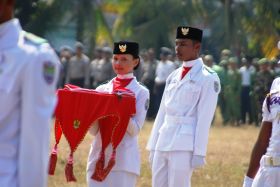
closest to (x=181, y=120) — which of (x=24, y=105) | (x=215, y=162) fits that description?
(x=24, y=105)

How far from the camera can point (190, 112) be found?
29.9ft

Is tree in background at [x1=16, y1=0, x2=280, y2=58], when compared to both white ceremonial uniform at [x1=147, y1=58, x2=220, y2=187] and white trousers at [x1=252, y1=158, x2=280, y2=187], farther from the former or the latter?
white trousers at [x1=252, y1=158, x2=280, y2=187]

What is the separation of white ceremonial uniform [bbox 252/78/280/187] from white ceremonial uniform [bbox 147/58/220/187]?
60.4 inches

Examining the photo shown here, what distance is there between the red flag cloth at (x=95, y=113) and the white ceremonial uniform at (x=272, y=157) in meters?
1.42

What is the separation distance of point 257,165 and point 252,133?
701 inches

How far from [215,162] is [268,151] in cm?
977

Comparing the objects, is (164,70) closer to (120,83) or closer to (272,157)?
(120,83)

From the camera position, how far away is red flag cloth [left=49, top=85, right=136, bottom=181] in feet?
27.8

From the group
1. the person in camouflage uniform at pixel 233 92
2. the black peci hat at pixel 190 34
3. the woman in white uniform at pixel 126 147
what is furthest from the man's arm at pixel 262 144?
the person in camouflage uniform at pixel 233 92

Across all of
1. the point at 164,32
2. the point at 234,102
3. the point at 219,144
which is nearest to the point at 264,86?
the point at 234,102

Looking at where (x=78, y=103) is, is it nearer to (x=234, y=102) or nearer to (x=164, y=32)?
(x=234, y=102)

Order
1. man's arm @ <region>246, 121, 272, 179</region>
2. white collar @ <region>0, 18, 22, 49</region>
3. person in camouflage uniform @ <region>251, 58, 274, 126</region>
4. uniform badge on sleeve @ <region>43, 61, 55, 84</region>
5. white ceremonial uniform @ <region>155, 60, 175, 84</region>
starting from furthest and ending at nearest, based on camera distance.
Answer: white ceremonial uniform @ <region>155, 60, 175, 84</region>, person in camouflage uniform @ <region>251, 58, 274, 126</region>, man's arm @ <region>246, 121, 272, 179</region>, white collar @ <region>0, 18, 22, 49</region>, uniform badge on sleeve @ <region>43, 61, 55, 84</region>

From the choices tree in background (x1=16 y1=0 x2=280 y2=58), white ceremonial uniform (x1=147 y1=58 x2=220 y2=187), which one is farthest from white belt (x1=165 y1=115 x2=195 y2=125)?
tree in background (x1=16 y1=0 x2=280 y2=58)

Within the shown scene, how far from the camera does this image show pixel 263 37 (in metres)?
37.8
